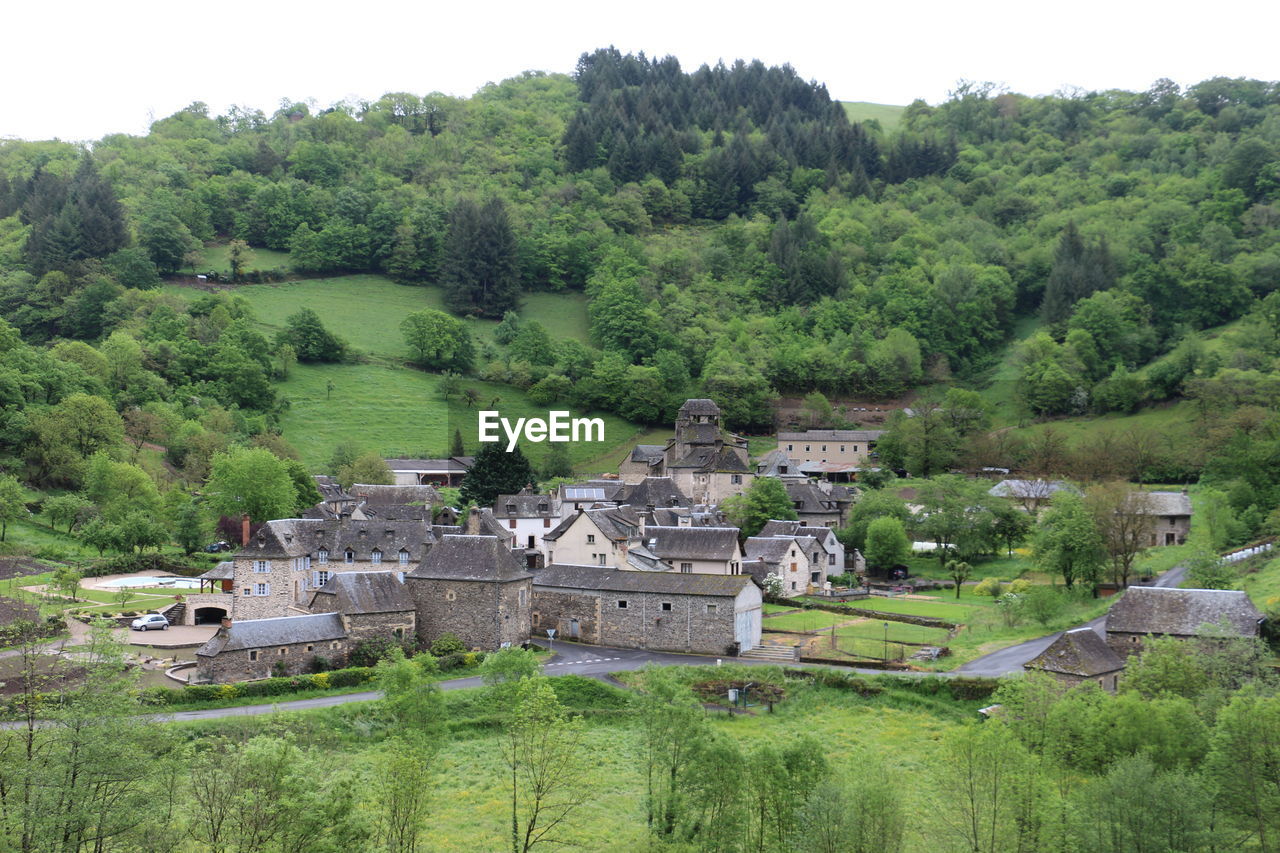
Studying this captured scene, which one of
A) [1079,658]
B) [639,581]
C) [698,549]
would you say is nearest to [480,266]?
[698,549]

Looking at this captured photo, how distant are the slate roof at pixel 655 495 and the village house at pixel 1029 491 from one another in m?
20.6

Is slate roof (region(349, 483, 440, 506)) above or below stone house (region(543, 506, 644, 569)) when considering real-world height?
below

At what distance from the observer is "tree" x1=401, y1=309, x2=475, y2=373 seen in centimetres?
10962

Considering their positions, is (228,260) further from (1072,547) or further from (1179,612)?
(1179,612)

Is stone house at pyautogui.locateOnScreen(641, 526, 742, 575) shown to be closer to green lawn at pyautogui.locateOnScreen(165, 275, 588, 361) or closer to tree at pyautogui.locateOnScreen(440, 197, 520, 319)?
green lawn at pyautogui.locateOnScreen(165, 275, 588, 361)

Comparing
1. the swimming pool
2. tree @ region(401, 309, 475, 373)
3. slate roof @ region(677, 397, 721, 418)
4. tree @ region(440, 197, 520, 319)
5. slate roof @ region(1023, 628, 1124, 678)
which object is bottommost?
the swimming pool

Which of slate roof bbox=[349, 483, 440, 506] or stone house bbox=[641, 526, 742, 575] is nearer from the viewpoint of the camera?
stone house bbox=[641, 526, 742, 575]

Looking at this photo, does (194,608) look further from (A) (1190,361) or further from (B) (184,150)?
(B) (184,150)

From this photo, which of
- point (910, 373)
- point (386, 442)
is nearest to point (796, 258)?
point (910, 373)

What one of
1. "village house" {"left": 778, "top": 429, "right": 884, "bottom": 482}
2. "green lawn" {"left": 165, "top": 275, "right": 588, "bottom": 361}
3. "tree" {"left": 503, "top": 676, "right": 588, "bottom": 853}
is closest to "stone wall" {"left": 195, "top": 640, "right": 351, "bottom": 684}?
"tree" {"left": 503, "top": 676, "right": 588, "bottom": 853}

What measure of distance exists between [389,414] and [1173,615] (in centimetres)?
7351

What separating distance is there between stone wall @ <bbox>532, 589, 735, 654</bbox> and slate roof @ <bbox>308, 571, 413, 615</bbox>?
7500 millimetres

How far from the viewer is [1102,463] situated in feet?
262

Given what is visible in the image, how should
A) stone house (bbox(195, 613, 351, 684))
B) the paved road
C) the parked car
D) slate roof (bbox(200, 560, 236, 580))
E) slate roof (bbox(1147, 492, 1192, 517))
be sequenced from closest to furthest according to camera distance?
stone house (bbox(195, 613, 351, 684)) → the paved road → the parked car → slate roof (bbox(200, 560, 236, 580)) → slate roof (bbox(1147, 492, 1192, 517))
